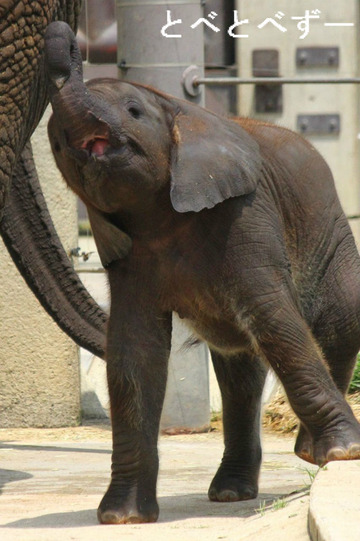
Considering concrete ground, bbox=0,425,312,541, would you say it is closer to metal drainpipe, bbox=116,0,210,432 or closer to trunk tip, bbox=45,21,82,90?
metal drainpipe, bbox=116,0,210,432

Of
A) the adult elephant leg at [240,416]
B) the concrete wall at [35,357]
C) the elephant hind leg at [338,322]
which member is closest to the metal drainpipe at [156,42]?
the concrete wall at [35,357]

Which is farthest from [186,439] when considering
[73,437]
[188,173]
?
[188,173]

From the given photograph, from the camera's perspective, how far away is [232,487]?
224 inches

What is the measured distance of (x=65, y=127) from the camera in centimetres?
477

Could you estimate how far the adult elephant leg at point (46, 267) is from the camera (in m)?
7.04

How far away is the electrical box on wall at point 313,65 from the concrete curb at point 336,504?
6.68 m

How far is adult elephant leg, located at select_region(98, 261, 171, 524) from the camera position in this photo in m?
5.12

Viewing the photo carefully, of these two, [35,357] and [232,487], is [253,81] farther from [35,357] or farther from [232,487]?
[232,487]

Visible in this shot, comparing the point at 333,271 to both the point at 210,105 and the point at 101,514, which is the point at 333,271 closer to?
the point at 101,514

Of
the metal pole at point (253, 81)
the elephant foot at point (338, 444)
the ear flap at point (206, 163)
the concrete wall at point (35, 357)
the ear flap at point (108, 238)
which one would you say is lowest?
the concrete wall at point (35, 357)

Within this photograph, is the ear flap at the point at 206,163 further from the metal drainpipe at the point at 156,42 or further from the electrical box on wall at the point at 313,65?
the electrical box on wall at the point at 313,65

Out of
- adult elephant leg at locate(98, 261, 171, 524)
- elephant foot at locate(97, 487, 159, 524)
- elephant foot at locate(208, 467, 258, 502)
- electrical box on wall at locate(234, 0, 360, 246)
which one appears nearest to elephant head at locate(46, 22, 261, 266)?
adult elephant leg at locate(98, 261, 171, 524)

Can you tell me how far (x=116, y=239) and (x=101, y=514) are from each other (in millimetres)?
1010

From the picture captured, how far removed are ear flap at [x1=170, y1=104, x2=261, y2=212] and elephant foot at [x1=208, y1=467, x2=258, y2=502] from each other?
1.31m
